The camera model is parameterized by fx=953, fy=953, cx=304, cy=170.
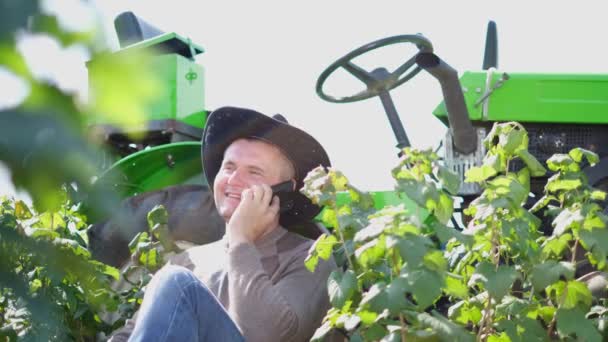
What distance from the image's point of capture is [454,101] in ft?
12.4

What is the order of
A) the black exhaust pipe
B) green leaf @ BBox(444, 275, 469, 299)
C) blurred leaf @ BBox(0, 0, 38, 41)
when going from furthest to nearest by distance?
the black exhaust pipe < green leaf @ BBox(444, 275, 469, 299) < blurred leaf @ BBox(0, 0, 38, 41)

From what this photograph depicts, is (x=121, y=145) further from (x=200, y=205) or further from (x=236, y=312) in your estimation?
(x=236, y=312)

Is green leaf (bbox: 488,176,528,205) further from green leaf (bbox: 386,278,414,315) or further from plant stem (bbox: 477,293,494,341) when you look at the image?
green leaf (bbox: 386,278,414,315)

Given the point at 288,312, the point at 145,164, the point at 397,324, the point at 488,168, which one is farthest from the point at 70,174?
the point at 145,164

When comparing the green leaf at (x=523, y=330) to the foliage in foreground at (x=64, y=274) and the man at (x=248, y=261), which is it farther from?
the foliage in foreground at (x=64, y=274)

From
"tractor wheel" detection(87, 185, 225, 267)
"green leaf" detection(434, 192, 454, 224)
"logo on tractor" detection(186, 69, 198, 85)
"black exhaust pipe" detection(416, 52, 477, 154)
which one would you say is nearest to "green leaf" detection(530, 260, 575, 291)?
"green leaf" detection(434, 192, 454, 224)

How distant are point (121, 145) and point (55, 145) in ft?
12.8

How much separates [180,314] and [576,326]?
0.79 metres

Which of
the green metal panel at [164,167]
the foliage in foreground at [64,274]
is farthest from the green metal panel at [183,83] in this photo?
the foliage in foreground at [64,274]

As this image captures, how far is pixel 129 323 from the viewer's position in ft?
8.46

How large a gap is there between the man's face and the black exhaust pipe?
979 mm

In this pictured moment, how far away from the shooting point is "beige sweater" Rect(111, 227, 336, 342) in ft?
7.80

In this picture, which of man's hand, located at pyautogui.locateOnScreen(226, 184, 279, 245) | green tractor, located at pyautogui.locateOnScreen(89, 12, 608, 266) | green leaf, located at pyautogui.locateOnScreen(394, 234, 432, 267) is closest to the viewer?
green leaf, located at pyautogui.locateOnScreen(394, 234, 432, 267)

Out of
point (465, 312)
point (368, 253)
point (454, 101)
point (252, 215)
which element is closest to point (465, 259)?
point (465, 312)
